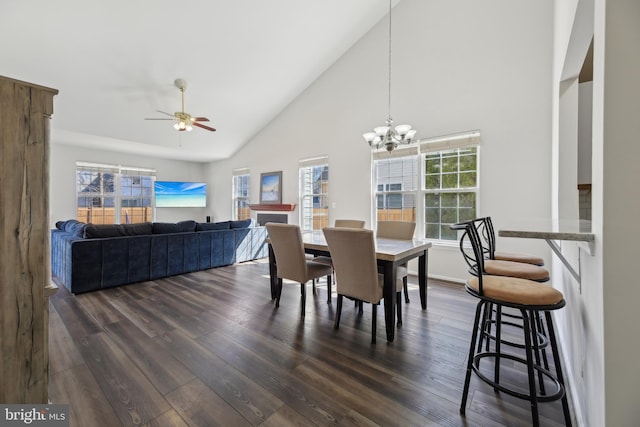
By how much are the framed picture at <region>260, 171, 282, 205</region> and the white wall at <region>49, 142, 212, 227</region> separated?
2.78 m

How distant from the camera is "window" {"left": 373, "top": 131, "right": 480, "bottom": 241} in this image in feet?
12.9

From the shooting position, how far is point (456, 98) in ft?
13.0

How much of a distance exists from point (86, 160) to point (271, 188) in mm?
4516

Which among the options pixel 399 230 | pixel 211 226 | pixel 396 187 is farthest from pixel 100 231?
pixel 396 187

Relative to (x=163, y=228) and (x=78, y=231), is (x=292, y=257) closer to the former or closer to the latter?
(x=163, y=228)

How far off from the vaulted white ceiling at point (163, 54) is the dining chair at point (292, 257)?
3.42 m

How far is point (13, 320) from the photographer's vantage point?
1.14 meters

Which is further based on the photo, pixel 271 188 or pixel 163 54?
pixel 271 188

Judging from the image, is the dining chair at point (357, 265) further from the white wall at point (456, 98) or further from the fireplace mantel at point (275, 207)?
the fireplace mantel at point (275, 207)

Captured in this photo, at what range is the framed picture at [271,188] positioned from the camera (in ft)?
21.5

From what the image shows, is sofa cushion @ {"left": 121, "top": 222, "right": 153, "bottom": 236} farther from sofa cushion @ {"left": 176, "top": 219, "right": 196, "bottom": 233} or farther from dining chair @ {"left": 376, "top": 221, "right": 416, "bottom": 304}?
dining chair @ {"left": 376, "top": 221, "right": 416, "bottom": 304}

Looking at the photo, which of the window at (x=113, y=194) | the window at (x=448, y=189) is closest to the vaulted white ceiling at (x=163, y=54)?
the window at (x=113, y=194)

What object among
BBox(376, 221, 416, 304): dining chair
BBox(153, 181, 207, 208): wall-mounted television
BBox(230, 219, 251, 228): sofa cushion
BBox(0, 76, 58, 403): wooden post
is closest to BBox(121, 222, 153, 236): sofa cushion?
BBox(230, 219, 251, 228): sofa cushion

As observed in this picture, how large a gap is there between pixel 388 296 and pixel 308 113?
4.76 m
